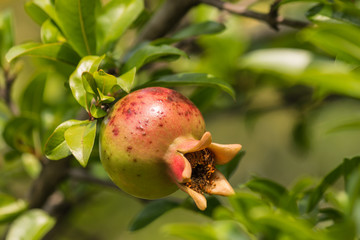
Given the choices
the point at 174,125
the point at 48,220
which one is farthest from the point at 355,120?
the point at 48,220

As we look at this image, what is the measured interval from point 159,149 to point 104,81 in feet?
0.47

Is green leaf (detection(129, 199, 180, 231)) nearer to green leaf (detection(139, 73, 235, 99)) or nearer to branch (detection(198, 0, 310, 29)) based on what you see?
green leaf (detection(139, 73, 235, 99))

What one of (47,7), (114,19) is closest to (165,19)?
(114,19)

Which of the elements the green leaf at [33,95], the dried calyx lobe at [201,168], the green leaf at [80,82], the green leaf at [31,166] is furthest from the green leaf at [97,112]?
the green leaf at [31,166]

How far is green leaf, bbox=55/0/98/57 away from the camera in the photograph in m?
0.74

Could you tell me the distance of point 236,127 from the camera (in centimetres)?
209

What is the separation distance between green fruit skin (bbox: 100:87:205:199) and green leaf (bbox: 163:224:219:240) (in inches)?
3.2

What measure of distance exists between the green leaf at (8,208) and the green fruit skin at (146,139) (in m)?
Result: 0.49

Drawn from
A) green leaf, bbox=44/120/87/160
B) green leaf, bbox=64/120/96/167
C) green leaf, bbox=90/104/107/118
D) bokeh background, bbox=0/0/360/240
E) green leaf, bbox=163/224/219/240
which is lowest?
bokeh background, bbox=0/0/360/240

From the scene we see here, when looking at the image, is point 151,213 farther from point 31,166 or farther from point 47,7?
point 31,166

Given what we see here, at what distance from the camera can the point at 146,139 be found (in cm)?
58

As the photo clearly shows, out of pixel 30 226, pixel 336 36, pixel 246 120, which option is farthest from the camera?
pixel 246 120

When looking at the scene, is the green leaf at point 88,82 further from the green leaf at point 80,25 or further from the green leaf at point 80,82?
the green leaf at point 80,25

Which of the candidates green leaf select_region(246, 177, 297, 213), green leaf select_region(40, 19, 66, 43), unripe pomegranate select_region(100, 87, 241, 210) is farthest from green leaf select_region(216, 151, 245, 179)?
green leaf select_region(40, 19, 66, 43)
